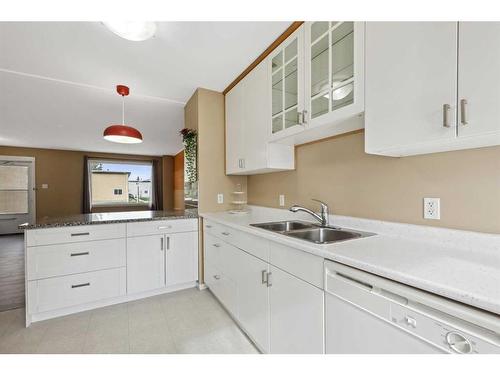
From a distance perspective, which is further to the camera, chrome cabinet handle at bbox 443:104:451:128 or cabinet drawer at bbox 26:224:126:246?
cabinet drawer at bbox 26:224:126:246

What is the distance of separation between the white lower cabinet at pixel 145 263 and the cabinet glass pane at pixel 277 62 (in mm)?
1944

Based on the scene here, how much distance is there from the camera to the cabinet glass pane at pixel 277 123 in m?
1.80

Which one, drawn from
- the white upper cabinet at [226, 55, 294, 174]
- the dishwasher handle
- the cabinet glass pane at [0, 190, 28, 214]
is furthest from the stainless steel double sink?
the cabinet glass pane at [0, 190, 28, 214]

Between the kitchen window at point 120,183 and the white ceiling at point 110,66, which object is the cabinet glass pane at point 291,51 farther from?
the kitchen window at point 120,183

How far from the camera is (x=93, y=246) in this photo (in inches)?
81.7

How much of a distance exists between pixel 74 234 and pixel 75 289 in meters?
0.49

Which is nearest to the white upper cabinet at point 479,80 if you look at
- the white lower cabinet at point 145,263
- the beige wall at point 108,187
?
the white lower cabinet at point 145,263

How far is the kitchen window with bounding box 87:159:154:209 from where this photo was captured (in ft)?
21.8

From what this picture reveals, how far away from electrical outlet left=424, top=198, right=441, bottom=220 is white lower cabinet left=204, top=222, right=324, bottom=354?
25.6 inches

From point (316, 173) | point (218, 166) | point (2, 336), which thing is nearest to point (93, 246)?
point (2, 336)

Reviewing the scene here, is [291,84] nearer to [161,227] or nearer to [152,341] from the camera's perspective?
[161,227]

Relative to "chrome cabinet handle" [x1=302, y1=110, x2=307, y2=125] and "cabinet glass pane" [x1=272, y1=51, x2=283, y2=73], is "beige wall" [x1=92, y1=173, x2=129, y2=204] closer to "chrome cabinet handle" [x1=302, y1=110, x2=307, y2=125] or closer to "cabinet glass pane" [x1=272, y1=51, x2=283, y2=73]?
"cabinet glass pane" [x1=272, y1=51, x2=283, y2=73]

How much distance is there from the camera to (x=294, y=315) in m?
1.18
